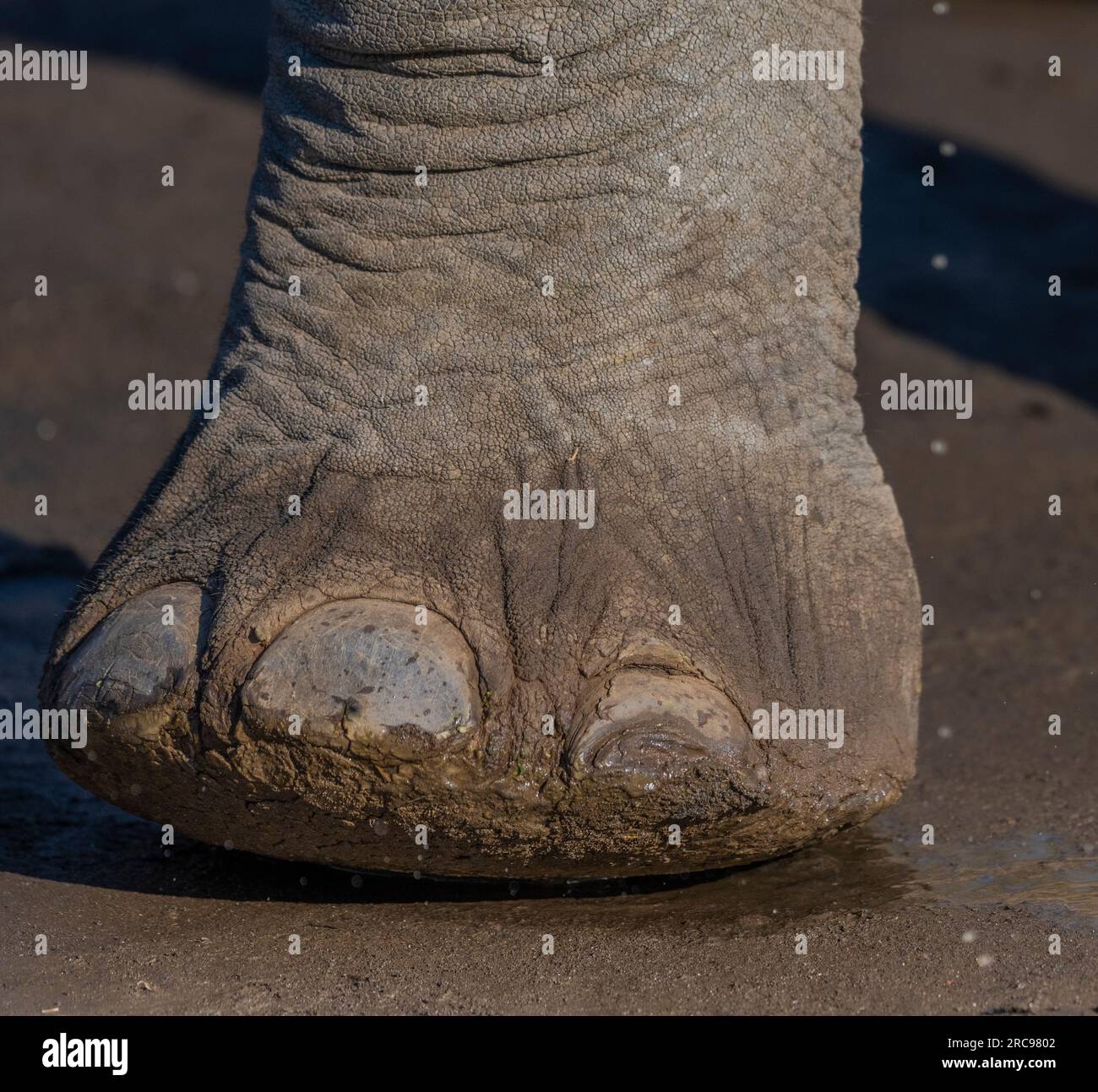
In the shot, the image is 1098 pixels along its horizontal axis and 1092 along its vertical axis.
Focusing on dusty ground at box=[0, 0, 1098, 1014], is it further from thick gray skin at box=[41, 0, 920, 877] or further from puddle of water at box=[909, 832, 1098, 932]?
thick gray skin at box=[41, 0, 920, 877]

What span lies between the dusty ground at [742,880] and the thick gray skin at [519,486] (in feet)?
0.39

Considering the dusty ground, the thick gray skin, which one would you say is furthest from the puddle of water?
the thick gray skin

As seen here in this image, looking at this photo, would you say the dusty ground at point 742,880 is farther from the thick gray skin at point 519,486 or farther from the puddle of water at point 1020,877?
the thick gray skin at point 519,486

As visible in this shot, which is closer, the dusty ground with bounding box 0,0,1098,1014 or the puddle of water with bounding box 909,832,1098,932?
the dusty ground with bounding box 0,0,1098,1014

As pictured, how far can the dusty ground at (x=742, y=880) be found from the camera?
1.85m

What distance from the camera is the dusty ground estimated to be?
1.85m

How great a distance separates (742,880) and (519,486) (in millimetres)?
597

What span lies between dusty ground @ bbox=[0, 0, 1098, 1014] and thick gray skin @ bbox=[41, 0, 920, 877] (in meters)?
0.12

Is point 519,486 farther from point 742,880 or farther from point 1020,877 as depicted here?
point 1020,877

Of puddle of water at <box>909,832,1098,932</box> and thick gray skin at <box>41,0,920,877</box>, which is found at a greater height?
thick gray skin at <box>41,0,920,877</box>

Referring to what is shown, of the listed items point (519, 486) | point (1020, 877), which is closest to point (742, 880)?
point (1020, 877)

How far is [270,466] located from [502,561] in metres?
0.31

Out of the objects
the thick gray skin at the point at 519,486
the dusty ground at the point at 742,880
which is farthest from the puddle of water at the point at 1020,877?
the thick gray skin at the point at 519,486

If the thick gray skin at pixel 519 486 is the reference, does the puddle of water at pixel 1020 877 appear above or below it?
below
